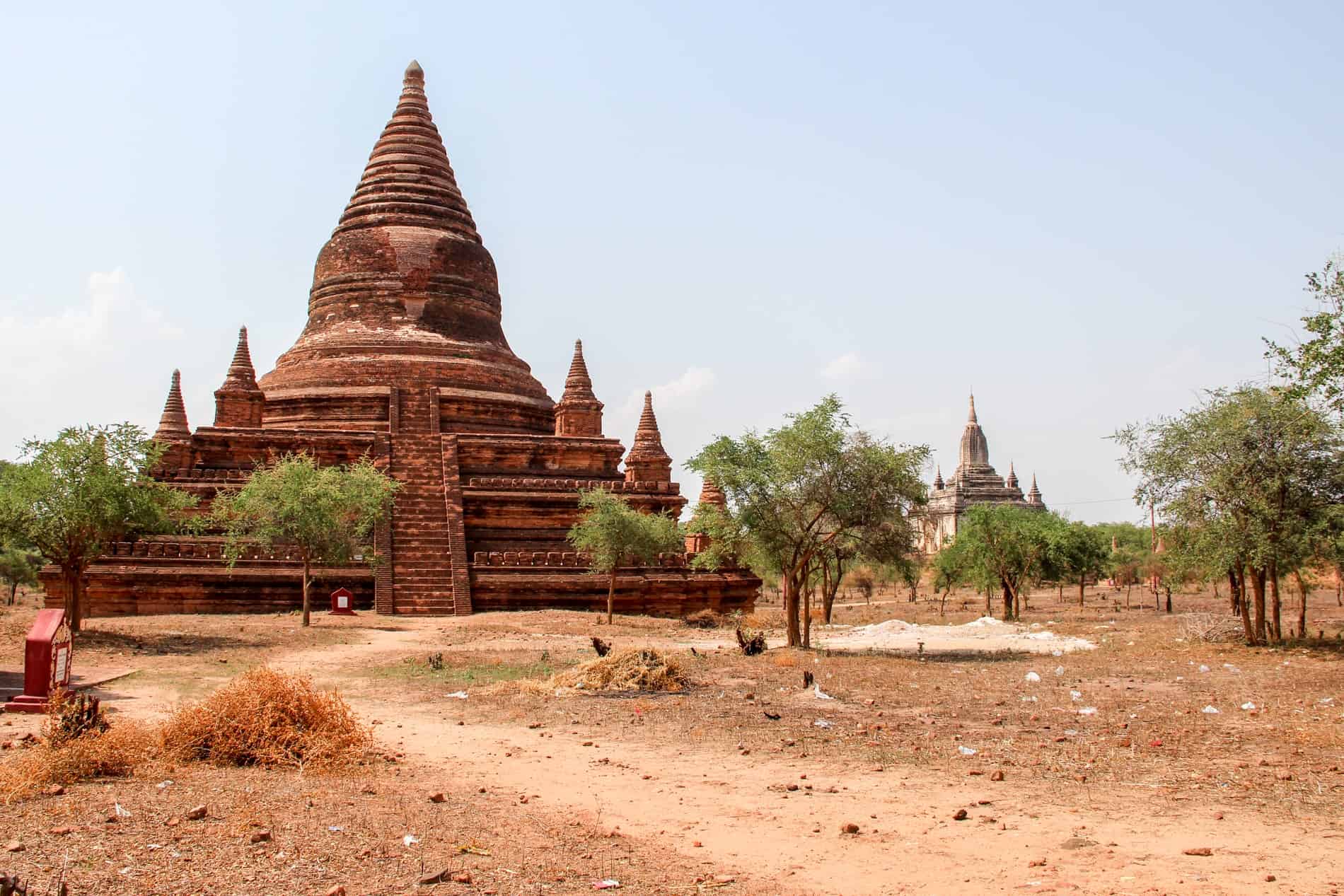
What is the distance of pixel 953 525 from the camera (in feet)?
284

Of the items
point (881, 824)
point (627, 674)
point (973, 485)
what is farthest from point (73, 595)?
point (973, 485)

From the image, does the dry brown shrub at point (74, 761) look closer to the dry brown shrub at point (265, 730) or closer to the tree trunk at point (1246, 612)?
the dry brown shrub at point (265, 730)

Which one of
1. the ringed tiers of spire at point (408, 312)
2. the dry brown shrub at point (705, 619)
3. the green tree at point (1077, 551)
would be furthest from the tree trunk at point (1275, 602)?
the ringed tiers of spire at point (408, 312)

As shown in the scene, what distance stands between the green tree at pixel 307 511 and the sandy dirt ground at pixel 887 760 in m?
4.51

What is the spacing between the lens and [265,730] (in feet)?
29.6

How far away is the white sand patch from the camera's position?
21.6 meters

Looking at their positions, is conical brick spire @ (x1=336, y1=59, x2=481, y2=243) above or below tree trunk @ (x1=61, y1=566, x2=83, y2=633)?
above

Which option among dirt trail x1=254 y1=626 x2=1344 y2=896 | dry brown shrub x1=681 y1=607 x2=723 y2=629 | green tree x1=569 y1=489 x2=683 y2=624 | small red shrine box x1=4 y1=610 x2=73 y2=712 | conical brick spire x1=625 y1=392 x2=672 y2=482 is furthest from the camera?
conical brick spire x1=625 y1=392 x2=672 y2=482

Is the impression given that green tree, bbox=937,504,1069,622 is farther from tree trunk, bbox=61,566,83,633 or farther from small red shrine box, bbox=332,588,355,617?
tree trunk, bbox=61,566,83,633

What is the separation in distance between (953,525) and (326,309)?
190ft

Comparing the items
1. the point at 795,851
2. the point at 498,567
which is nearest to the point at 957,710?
the point at 795,851

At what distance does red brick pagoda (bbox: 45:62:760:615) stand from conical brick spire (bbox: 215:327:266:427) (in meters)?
0.05

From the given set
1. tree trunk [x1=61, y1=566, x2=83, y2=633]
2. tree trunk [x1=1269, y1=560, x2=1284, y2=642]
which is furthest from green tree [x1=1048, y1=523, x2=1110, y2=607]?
tree trunk [x1=61, y1=566, x2=83, y2=633]

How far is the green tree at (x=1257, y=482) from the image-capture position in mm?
19219
